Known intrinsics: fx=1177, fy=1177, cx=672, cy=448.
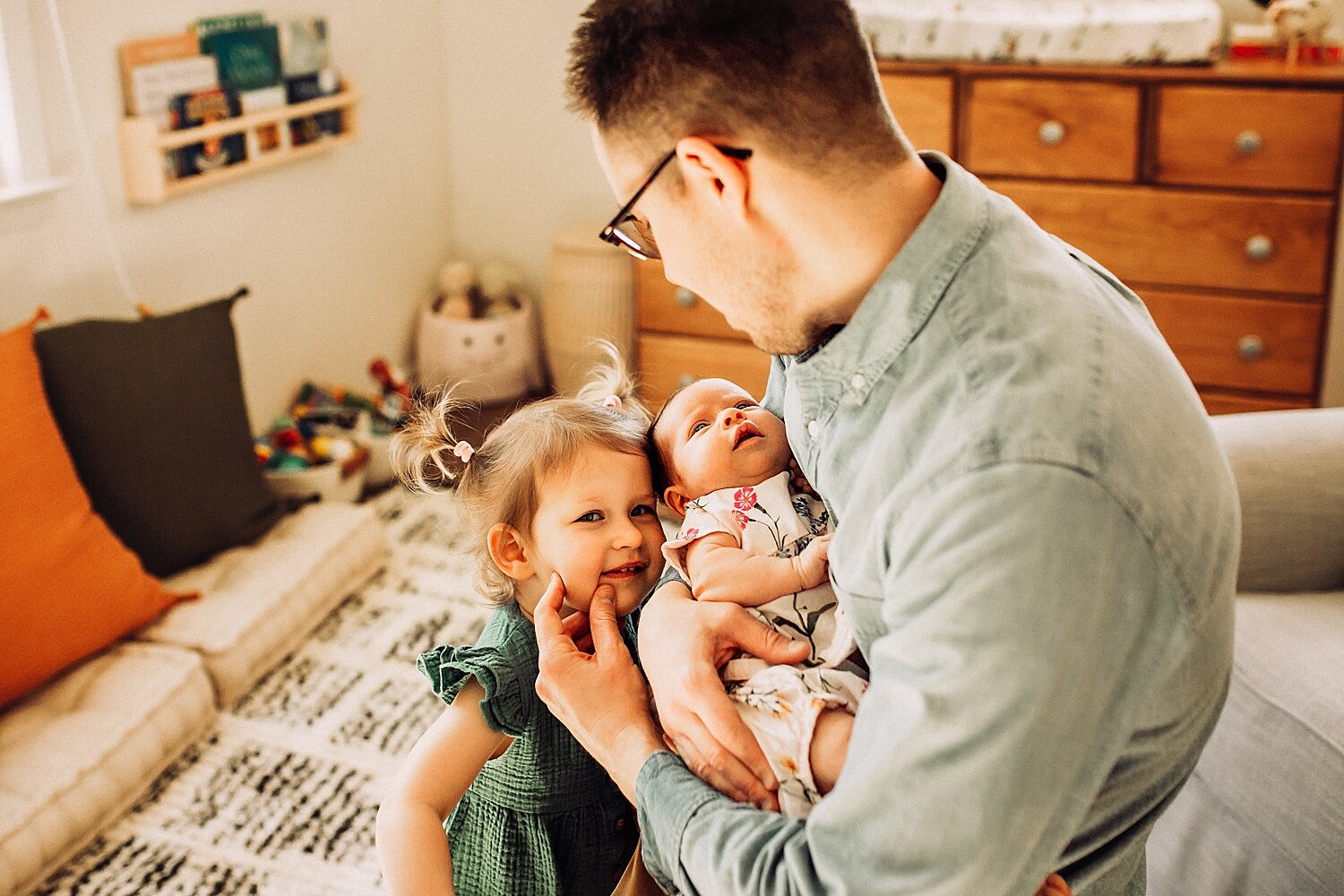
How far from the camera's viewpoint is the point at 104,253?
2.60 metres

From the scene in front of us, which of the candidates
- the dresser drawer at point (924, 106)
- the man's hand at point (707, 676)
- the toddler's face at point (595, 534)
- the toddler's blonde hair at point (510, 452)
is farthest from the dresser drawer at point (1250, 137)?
the man's hand at point (707, 676)

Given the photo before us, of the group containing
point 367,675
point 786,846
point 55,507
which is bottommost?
point 367,675

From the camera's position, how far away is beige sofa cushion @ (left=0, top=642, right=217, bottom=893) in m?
1.88

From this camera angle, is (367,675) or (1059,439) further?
(367,675)

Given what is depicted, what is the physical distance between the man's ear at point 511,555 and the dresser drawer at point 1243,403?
2103 mm

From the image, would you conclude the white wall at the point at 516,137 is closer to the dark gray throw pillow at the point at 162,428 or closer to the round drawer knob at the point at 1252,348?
the dark gray throw pillow at the point at 162,428

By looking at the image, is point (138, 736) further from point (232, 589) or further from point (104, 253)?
point (104, 253)

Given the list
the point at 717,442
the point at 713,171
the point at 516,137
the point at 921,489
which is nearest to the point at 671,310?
the point at 516,137

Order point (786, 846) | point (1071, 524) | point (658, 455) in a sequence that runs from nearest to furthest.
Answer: point (1071, 524) < point (786, 846) < point (658, 455)

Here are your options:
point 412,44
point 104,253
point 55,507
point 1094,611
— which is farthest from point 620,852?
point 412,44

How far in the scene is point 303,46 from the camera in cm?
311

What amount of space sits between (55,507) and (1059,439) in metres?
1.93

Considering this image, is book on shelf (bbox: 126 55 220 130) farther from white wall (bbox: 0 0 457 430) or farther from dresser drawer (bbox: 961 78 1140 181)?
dresser drawer (bbox: 961 78 1140 181)

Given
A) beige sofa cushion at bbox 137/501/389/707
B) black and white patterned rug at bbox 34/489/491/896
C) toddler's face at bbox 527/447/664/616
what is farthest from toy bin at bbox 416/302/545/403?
toddler's face at bbox 527/447/664/616
